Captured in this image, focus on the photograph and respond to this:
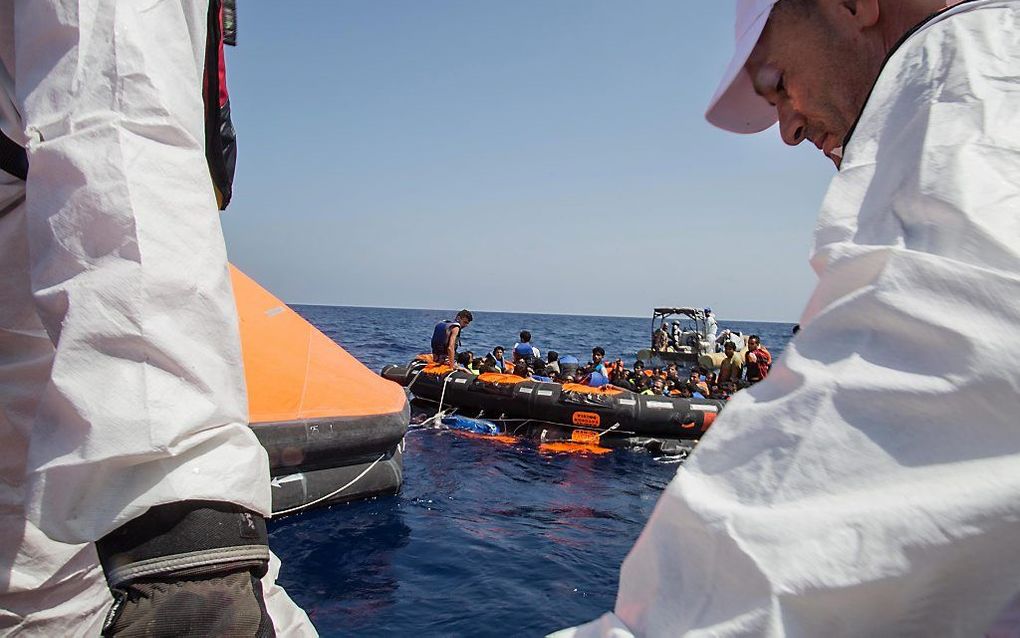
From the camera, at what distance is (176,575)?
0.78 metres

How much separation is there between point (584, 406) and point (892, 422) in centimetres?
1090

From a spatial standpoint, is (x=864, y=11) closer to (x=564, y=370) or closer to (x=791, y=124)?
Answer: (x=791, y=124)

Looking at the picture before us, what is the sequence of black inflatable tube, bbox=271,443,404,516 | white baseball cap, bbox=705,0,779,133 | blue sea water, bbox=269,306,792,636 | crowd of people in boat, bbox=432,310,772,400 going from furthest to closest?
crowd of people in boat, bbox=432,310,772,400, black inflatable tube, bbox=271,443,404,516, blue sea water, bbox=269,306,792,636, white baseball cap, bbox=705,0,779,133

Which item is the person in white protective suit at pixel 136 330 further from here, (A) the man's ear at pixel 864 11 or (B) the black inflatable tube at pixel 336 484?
(B) the black inflatable tube at pixel 336 484

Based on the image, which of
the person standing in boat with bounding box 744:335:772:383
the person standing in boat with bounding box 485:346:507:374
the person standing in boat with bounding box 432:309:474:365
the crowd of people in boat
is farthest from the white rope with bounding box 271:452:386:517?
the person standing in boat with bounding box 744:335:772:383

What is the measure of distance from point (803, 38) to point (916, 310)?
29.0 inches

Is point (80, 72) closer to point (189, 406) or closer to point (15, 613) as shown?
point (189, 406)

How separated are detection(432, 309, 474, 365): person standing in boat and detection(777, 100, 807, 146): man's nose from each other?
12.6 meters

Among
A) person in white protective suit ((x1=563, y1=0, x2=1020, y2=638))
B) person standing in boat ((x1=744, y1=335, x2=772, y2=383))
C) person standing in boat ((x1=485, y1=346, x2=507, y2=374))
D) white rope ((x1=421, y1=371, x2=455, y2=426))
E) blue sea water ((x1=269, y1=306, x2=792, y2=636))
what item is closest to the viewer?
person in white protective suit ((x1=563, y1=0, x2=1020, y2=638))

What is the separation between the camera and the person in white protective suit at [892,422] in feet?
1.41

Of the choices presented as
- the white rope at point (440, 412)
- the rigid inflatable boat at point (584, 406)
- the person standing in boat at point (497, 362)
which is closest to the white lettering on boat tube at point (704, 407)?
the rigid inflatable boat at point (584, 406)

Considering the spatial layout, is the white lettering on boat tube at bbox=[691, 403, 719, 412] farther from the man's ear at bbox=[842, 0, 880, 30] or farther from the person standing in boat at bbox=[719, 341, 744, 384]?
the man's ear at bbox=[842, 0, 880, 30]

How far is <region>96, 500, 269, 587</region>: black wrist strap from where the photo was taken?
0.77m

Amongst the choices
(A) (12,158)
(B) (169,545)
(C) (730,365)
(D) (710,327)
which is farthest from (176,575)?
(D) (710,327)
